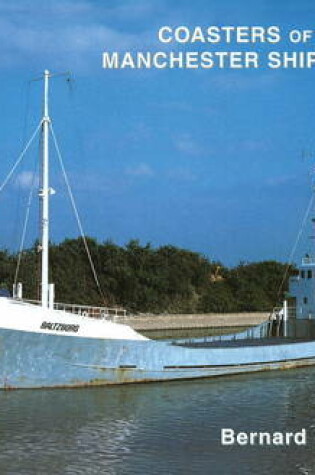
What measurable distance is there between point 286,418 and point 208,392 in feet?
16.8

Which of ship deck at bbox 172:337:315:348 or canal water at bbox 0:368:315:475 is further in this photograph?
ship deck at bbox 172:337:315:348

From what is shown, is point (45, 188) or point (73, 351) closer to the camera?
point (73, 351)

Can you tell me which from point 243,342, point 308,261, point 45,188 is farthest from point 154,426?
point 308,261

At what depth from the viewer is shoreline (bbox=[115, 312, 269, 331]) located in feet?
223

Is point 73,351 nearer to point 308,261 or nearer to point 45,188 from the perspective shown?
point 45,188

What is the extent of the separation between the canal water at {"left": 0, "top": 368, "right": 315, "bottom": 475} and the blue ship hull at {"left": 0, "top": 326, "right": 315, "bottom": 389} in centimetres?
52

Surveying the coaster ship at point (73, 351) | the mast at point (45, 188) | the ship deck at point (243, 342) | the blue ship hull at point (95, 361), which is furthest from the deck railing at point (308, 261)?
the mast at point (45, 188)

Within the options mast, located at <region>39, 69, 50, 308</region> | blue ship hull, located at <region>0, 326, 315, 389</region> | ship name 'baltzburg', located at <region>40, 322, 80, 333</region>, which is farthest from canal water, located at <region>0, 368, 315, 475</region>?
mast, located at <region>39, 69, 50, 308</region>

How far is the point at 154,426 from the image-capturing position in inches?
770

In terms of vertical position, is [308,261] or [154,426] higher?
[308,261]

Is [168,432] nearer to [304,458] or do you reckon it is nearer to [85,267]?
[304,458]

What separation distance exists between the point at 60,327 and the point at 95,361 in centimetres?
186

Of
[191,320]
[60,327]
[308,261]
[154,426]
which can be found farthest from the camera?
[191,320]

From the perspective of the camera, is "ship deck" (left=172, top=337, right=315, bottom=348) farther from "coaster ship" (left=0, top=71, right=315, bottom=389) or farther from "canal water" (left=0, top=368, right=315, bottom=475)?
"canal water" (left=0, top=368, right=315, bottom=475)
